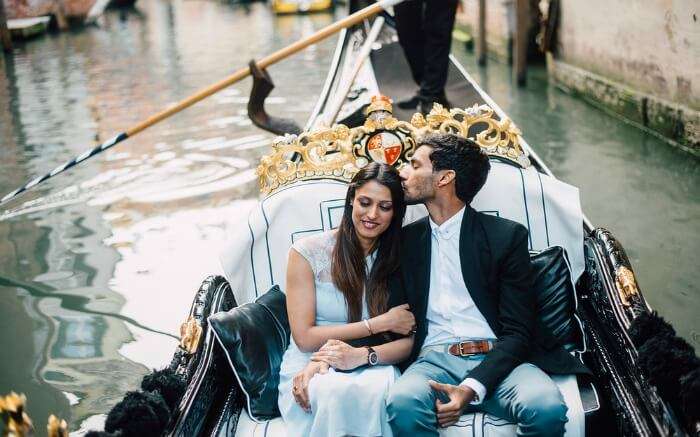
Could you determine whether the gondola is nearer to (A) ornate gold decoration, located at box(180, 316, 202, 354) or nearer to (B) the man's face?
(A) ornate gold decoration, located at box(180, 316, 202, 354)

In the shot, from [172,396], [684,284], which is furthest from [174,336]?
[684,284]

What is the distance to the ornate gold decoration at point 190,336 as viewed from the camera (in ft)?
5.59

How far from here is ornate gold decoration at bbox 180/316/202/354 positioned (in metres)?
1.70

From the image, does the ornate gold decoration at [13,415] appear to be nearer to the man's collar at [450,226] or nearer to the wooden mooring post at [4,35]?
the man's collar at [450,226]

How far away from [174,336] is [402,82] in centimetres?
237

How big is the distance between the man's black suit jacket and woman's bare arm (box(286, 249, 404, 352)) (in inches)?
4.4

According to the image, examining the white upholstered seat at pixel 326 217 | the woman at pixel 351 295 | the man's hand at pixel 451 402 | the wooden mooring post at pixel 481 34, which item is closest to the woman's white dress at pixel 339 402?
the woman at pixel 351 295

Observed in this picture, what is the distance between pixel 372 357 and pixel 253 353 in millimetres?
271

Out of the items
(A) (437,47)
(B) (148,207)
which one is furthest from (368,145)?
(B) (148,207)

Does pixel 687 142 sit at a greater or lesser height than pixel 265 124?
lesser

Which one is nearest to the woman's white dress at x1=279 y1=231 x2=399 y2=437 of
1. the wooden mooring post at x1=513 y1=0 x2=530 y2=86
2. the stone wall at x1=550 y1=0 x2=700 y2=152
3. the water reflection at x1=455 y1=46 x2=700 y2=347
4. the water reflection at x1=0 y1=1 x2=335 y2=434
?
the water reflection at x1=0 y1=1 x2=335 y2=434

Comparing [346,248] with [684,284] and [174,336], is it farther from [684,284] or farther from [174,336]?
[684,284]

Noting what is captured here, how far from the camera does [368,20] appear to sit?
534 cm

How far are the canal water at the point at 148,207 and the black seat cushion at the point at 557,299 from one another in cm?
88
